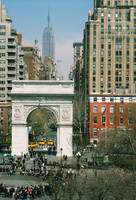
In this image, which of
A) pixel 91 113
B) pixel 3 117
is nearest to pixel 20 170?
pixel 91 113

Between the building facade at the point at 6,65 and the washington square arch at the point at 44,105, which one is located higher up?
the building facade at the point at 6,65

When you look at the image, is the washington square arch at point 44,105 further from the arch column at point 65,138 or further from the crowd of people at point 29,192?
the crowd of people at point 29,192

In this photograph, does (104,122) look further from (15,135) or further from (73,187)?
(73,187)

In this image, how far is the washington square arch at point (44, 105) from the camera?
68.1 metres

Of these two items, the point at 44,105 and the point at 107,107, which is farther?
the point at 107,107

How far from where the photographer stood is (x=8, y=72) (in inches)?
4218

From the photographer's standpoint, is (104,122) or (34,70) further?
(34,70)

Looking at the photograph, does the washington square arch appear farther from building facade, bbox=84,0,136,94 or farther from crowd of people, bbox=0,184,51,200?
building facade, bbox=84,0,136,94

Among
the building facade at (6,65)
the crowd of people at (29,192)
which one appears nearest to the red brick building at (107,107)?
the building facade at (6,65)

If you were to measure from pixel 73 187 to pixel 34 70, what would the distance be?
139 metres

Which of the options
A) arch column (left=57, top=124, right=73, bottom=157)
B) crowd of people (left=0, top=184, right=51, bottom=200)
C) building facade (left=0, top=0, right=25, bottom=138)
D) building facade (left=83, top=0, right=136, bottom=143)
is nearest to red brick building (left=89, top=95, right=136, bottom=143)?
arch column (left=57, top=124, right=73, bottom=157)

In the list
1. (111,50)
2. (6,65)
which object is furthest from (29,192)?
(111,50)

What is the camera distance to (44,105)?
68125 mm

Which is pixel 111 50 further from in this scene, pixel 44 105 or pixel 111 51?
pixel 44 105
